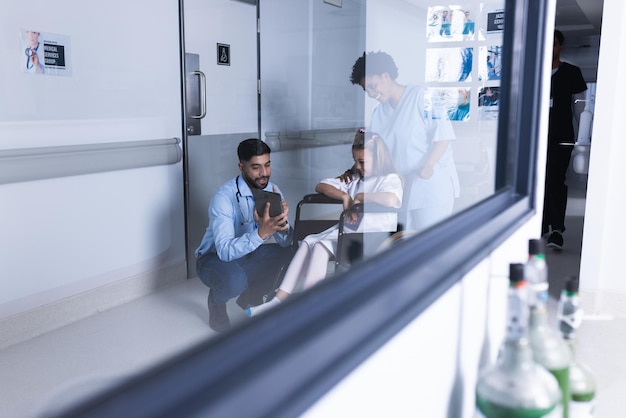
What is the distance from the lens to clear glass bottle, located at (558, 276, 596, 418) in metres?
1.12

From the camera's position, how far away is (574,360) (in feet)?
3.77

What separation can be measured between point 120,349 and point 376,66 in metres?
2.31

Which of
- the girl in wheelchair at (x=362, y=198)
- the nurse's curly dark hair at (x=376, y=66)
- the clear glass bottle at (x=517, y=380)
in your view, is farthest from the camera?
the nurse's curly dark hair at (x=376, y=66)

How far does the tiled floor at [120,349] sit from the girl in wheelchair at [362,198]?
21.6 inches

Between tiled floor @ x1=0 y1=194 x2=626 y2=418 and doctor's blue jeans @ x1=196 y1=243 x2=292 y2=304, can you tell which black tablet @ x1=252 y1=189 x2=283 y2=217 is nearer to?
doctor's blue jeans @ x1=196 y1=243 x2=292 y2=304

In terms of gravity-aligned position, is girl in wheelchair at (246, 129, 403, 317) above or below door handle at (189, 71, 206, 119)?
below

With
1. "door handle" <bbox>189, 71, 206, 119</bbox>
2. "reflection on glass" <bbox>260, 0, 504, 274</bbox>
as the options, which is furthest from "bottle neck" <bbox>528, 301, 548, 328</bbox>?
"door handle" <bbox>189, 71, 206, 119</bbox>

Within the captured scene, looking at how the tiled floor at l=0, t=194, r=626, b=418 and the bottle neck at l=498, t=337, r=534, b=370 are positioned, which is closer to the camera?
the bottle neck at l=498, t=337, r=534, b=370

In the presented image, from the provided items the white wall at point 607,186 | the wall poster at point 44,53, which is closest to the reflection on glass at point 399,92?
the white wall at point 607,186

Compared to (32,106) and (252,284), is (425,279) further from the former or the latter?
(32,106)

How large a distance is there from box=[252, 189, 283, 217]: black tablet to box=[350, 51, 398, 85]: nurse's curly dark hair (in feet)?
3.29

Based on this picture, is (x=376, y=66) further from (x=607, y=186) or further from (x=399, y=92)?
(x=607, y=186)

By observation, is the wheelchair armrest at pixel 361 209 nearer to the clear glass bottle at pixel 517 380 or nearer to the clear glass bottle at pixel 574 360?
the clear glass bottle at pixel 574 360

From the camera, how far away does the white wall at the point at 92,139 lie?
3.26 m
